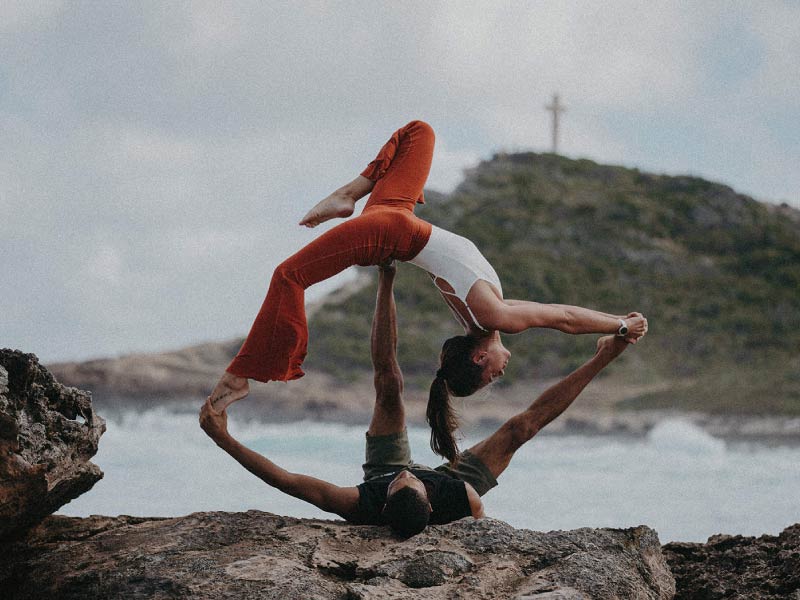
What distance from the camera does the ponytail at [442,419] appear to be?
178 inches

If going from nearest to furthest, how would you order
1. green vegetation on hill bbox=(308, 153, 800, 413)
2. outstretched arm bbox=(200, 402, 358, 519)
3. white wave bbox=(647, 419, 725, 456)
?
outstretched arm bbox=(200, 402, 358, 519) < white wave bbox=(647, 419, 725, 456) < green vegetation on hill bbox=(308, 153, 800, 413)

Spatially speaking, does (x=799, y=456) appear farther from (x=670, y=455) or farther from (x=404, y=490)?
(x=404, y=490)

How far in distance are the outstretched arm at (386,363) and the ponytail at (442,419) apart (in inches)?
8.1

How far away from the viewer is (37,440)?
12.9ft

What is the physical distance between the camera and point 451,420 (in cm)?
456

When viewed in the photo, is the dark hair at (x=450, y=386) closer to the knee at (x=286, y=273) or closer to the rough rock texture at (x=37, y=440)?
the knee at (x=286, y=273)

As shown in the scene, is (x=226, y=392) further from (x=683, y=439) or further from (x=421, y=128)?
(x=683, y=439)

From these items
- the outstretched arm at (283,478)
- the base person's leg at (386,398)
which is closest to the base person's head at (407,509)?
the outstretched arm at (283,478)

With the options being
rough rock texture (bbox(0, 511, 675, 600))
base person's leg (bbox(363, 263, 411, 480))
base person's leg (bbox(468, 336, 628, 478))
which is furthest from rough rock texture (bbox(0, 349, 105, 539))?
base person's leg (bbox(468, 336, 628, 478))

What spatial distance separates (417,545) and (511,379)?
25.7 meters

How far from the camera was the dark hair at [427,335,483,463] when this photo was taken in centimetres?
444

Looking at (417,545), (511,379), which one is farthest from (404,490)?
(511,379)

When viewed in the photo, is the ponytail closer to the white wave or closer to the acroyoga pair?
the acroyoga pair

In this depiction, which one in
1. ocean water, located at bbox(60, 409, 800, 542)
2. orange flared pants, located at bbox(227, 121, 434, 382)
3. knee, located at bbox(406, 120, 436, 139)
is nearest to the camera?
orange flared pants, located at bbox(227, 121, 434, 382)
